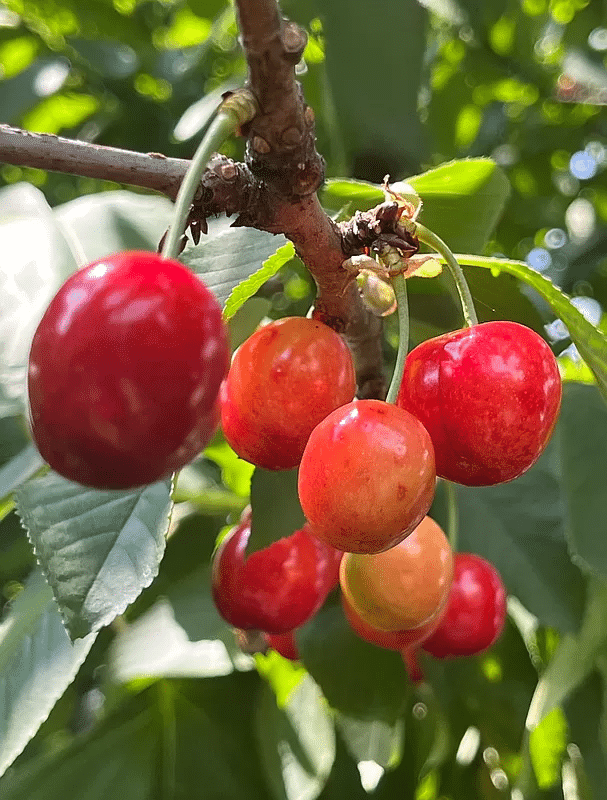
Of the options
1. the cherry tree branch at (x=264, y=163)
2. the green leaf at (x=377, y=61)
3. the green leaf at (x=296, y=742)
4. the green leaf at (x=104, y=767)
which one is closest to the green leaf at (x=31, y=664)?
the green leaf at (x=104, y=767)

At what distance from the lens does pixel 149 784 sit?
3.61 ft

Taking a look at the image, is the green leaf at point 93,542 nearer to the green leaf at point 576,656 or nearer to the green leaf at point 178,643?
the green leaf at point 178,643

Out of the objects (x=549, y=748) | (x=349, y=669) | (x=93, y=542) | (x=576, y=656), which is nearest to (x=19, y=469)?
(x=93, y=542)

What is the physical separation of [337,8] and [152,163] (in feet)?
1.74

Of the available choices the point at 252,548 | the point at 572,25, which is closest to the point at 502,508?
the point at 252,548

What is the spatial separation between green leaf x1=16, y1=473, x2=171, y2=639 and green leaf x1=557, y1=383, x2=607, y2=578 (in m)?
0.46

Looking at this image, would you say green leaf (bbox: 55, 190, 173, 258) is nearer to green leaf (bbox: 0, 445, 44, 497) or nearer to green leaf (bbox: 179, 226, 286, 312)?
green leaf (bbox: 0, 445, 44, 497)

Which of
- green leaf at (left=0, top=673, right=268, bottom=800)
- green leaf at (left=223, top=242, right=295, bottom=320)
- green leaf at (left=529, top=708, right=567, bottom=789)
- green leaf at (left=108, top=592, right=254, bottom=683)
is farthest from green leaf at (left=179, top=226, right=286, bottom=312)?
green leaf at (left=529, top=708, right=567, bottom=789)

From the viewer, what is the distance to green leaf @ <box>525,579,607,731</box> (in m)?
0.95

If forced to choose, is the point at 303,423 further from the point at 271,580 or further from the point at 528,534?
the point at 528,534

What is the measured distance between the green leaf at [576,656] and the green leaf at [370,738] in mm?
166

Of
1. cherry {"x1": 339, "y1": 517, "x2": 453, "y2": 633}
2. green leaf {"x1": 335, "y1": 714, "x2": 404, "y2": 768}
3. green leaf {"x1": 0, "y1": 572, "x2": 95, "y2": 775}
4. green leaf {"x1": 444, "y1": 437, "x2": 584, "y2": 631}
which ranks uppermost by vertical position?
cherry {"x1": 339, "y1": 517, "x2": 453, "y2": 633}

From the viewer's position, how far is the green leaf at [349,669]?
99 cm

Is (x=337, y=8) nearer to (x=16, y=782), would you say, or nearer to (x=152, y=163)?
(x=152, y=163)
